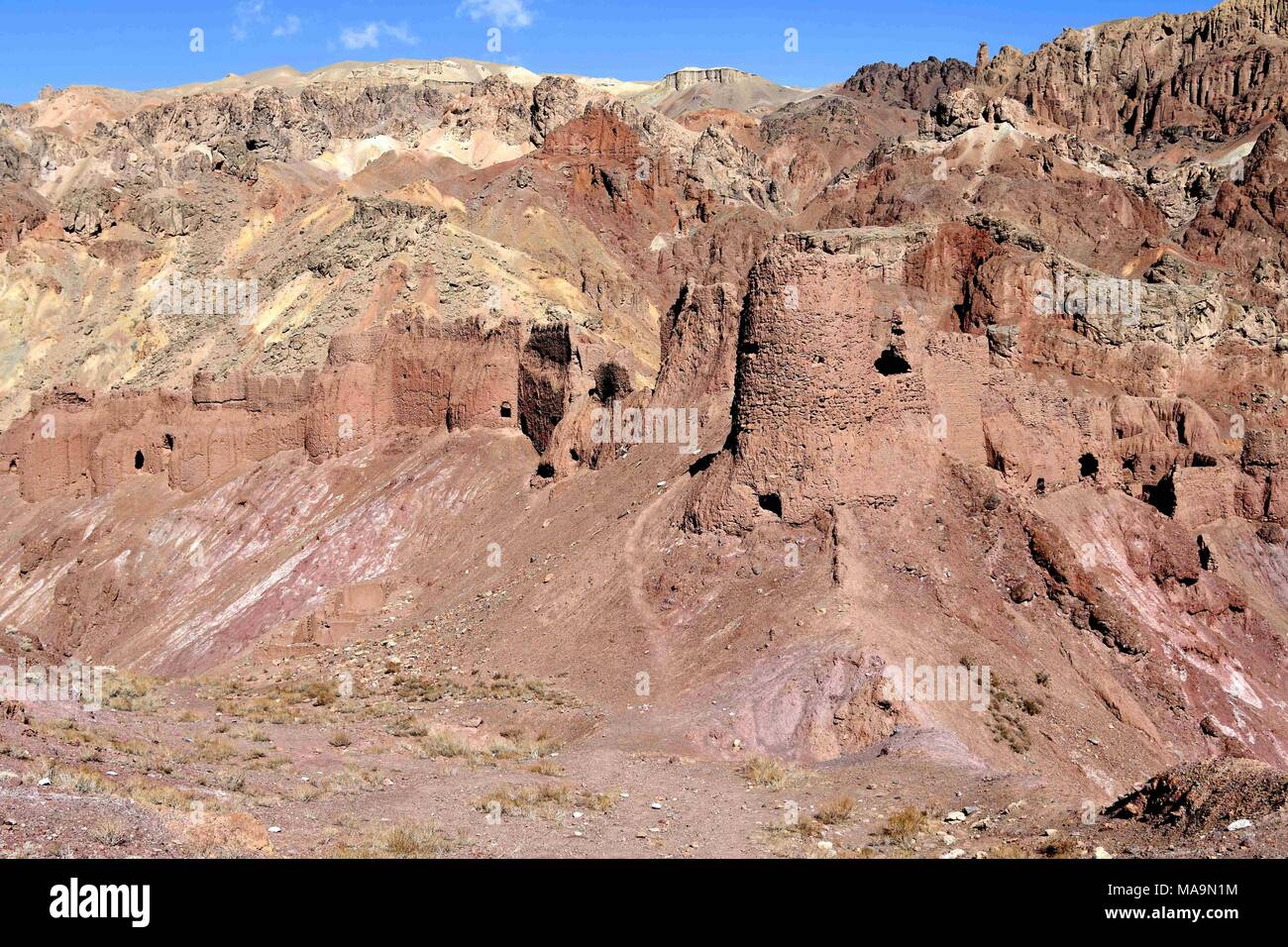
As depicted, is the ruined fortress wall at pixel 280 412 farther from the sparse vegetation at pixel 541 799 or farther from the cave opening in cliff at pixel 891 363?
the sparse vegetation at pixel 541 799

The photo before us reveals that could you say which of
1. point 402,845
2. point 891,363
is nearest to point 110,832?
point 402,845

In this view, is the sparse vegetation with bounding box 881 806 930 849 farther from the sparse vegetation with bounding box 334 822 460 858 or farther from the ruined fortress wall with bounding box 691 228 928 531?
the ruined fortress wall with bounding box 691 228 928 531

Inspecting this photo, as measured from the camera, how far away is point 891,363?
2773 centimetres

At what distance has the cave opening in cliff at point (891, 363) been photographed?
1088 inches

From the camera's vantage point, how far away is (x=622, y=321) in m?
62.6

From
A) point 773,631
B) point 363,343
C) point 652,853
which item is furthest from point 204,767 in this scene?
point 363,343

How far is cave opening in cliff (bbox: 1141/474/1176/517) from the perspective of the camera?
34.6m

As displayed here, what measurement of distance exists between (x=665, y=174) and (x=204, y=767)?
77510 mm

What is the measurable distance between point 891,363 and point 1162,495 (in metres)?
11.1

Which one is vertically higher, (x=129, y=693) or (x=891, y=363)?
(x=891, y=363)

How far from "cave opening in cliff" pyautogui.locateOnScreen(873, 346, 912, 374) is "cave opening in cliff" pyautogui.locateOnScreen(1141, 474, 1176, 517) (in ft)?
34.0

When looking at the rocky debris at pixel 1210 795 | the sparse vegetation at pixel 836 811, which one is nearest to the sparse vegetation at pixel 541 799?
the sparse vegetation at pixel 836 811

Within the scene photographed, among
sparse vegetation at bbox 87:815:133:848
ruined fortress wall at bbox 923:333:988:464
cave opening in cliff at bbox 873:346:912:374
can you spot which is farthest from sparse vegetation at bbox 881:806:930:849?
ruined fortress wall at bbox 923:333:988:464

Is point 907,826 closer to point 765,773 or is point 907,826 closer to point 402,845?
point 765,773
